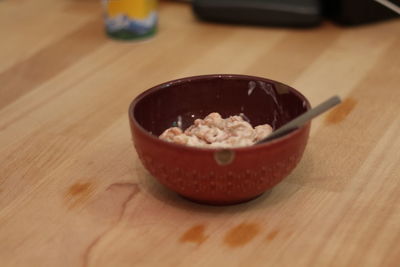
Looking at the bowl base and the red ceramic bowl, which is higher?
the red ceramic bowl

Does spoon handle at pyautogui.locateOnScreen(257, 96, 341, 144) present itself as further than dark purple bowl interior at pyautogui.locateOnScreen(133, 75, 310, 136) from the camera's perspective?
No

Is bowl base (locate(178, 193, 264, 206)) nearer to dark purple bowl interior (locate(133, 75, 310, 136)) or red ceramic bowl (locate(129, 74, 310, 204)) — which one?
red ceramic bowl (locate(129, 74, 310, 204))

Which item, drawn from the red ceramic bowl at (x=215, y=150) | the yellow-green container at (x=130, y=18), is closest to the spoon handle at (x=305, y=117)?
the red ceramic bowl at (x=215, y=150)

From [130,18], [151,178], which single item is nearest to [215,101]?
[151,178]

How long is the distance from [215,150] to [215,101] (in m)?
0.20

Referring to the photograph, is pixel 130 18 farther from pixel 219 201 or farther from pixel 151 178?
pixel 219 201

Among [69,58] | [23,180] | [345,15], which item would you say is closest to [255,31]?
[345,15]

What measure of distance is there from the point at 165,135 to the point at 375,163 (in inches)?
11.4

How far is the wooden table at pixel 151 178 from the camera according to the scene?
711 mm

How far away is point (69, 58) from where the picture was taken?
1.26 meters

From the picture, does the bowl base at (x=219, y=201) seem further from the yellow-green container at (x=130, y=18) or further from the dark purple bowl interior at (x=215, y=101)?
the yellow-green container at (x=130, y=18)

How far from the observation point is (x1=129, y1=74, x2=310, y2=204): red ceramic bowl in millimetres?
706

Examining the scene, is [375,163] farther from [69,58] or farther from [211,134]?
[69,58]

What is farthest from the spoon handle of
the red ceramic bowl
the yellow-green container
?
the yellow-green container
